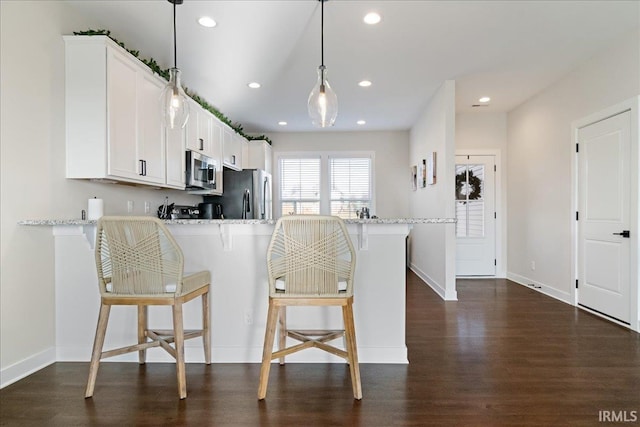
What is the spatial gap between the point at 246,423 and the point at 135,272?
3.29ft

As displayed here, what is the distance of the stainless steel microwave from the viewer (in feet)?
12.5

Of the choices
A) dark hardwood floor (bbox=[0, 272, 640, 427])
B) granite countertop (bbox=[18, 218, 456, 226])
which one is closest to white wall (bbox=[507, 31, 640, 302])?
dark hardwood floor (bbox=[0, 272, 640, 427])

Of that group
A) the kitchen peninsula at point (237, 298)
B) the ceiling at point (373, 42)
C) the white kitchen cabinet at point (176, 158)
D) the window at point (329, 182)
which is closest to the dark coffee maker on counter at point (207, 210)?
the white kitchen cabinet at point (176, 158)

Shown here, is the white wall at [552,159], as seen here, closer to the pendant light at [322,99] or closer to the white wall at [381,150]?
the white wall at [381,150]

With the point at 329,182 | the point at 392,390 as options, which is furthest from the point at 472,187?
the point at 392,390

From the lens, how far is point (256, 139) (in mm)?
6383

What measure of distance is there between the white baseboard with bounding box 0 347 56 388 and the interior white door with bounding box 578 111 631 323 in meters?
4.69

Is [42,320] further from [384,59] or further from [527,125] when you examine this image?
[527,125]

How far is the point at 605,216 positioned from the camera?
349 centimetres

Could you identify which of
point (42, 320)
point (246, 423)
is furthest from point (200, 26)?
point (246, 423)

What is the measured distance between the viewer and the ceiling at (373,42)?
271 centimetres

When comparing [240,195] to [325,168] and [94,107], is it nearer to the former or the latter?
[325,168]

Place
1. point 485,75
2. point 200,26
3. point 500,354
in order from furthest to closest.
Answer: point 485,75 → point 200,26 → point 500,354

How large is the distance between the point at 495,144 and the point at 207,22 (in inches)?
184
